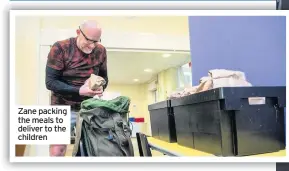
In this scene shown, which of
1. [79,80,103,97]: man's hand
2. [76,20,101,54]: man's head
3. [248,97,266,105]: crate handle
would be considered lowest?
[248,97,266,105]: crate handle

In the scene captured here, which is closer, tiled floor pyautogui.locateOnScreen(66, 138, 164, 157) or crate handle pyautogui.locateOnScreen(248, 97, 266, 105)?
crate handle pyautogui.locateOnScreen(248, 97, 266, 105)

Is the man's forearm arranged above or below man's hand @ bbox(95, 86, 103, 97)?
above

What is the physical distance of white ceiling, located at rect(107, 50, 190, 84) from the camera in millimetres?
1482

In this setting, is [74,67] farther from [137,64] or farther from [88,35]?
[137,64]

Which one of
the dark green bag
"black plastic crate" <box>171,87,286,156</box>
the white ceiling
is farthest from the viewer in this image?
the white ceiling

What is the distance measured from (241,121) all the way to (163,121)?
18.6 inches

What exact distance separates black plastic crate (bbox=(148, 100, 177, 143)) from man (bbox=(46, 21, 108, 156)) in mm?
288

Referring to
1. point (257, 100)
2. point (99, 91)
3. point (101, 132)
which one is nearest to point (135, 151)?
point (101, 132)

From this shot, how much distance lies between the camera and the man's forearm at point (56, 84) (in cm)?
143

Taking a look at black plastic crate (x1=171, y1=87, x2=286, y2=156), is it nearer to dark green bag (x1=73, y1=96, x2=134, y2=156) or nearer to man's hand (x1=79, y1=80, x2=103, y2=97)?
dark green bag (x1=73, y1=96, x2=134, y2=156)

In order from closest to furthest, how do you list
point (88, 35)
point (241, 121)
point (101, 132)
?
point (241, 121) → point (101, 132) → point (88, 35)

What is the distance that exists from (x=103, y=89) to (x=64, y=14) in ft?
1.37

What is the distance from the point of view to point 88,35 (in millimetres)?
1476

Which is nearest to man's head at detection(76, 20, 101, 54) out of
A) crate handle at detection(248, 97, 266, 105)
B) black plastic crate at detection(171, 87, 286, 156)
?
black plastic crate at detection(171, 87, 286, 156)
